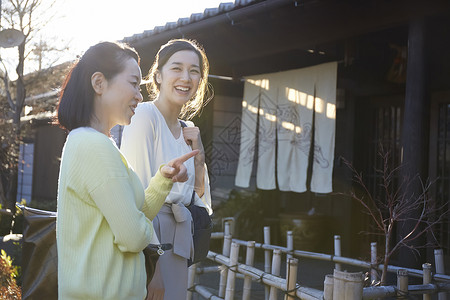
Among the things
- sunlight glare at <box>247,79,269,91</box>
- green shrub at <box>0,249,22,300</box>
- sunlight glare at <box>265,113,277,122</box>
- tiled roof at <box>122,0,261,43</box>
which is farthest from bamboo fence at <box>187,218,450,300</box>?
sunlight glare at <box>247,79,269,91</box>

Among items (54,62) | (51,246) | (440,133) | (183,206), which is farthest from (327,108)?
(54,62)

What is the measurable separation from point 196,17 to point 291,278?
452 cm

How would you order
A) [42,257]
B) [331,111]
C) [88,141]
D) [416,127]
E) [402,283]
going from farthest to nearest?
[331,111]
[416,127]
[402,283]
[42,257]
[88,141]

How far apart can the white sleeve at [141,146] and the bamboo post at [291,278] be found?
1492mm

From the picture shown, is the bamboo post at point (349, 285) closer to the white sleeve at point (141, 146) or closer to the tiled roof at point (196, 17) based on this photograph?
the white sleeve at point (141, 146)

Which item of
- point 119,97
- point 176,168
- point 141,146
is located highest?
point 119,97

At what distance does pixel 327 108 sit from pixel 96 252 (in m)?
6.39

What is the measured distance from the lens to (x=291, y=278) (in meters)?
3.53

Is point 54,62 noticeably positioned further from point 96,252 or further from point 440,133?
point 96,252

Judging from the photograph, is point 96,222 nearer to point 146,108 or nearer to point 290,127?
point 146,108

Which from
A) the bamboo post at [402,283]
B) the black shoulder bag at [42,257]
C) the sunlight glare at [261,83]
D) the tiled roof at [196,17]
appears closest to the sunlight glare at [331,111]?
the sunlight glare at [261,83]

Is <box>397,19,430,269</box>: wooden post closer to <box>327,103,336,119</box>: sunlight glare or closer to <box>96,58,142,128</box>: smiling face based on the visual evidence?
<box>327,103,336,119</box>: sunlight glare

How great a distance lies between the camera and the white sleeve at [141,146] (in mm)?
2332

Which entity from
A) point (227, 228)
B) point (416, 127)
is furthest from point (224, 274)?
point (416, 127)
